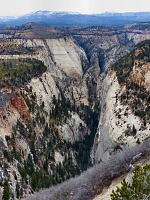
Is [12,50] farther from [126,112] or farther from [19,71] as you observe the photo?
[126,112]

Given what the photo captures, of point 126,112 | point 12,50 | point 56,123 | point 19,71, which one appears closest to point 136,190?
point 126,112

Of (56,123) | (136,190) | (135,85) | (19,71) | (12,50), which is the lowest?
(56,123)

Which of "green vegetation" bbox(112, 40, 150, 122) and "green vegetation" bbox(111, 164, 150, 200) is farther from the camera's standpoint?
"green vegetation" bbox(112, 40, 150, 122)

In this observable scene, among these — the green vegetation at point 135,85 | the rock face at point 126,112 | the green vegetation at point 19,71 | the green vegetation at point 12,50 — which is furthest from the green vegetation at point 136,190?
the green vegetation at point 12,50

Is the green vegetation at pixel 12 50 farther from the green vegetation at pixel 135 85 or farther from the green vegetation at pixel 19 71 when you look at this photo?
the green vegetation at pixel 135 85

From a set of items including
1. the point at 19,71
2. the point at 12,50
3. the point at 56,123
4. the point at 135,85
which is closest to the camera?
the point at 135,85

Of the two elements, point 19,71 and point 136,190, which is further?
point 19,71

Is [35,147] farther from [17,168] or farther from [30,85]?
[30,85]

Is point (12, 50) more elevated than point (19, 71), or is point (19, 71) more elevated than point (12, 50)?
point (12, 50)

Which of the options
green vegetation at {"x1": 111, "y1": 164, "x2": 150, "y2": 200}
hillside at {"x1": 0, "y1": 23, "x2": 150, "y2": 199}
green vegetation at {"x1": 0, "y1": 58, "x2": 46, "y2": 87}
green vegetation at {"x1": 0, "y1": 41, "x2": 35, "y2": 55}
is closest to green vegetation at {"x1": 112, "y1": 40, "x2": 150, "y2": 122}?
hillside at {"x1": 0, "y1": 23, "x2": 150, "y2": 199}

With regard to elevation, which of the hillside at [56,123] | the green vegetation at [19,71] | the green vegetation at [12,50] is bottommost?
the hillside at [56,123]

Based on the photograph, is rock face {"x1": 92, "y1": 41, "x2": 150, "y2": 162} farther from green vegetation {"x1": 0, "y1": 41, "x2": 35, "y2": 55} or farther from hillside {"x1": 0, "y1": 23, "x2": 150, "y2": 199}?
green vegetation {"x1": 0, "y1": 41, "x2": 35, "y2": 55}

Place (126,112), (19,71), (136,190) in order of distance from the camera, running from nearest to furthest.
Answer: (136,190) < (126,112) < (19,71)
